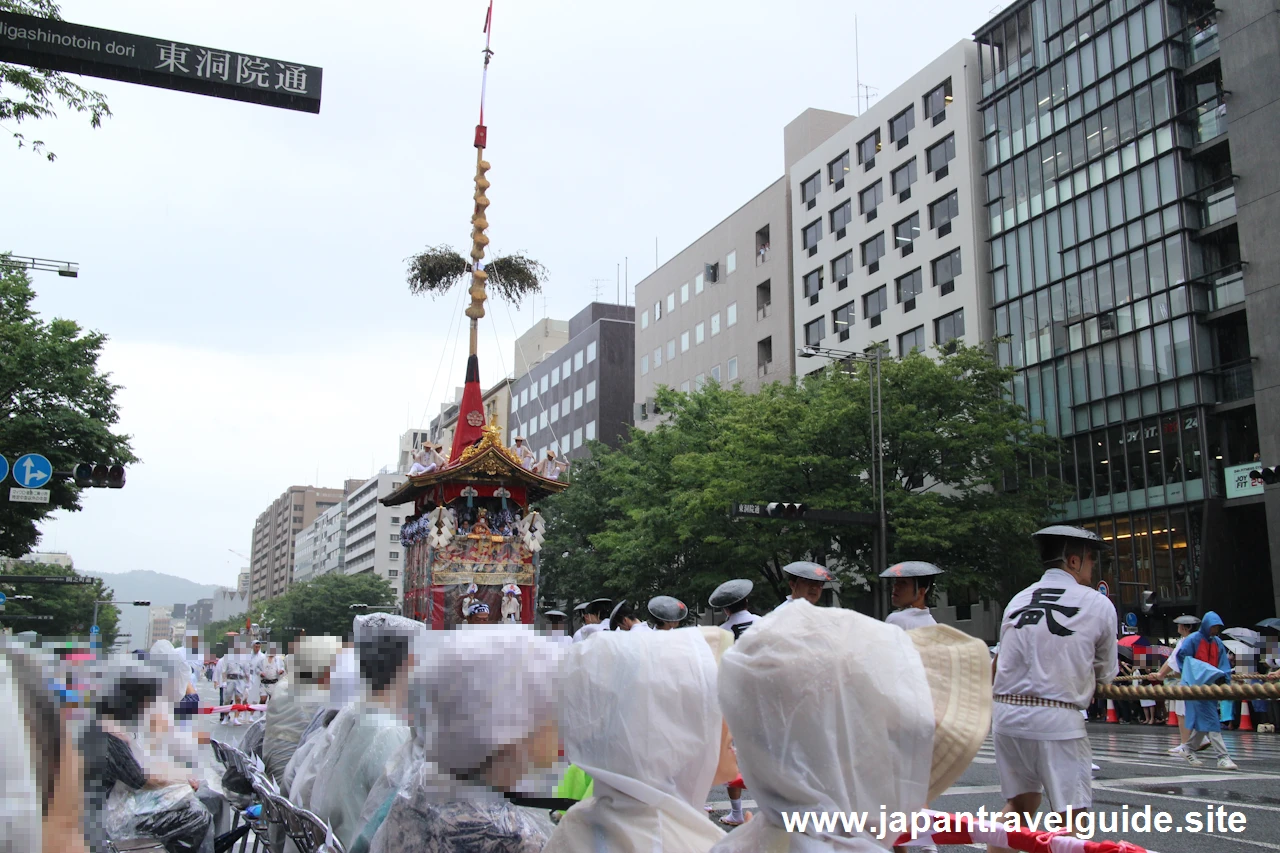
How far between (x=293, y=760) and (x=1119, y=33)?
36.6 metres

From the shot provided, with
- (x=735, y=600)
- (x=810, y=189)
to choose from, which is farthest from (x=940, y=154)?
(x=735, y=600)

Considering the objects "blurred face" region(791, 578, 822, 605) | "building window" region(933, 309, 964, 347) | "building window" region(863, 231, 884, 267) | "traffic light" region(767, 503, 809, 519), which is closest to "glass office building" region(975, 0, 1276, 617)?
"building window" region(933, 309, 964, 347)

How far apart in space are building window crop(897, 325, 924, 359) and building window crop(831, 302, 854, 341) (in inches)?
124

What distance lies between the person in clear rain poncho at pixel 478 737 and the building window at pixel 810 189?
Answer: 153 ft

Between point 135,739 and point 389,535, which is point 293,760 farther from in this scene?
point 389,535

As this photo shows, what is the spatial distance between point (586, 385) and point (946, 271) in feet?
114

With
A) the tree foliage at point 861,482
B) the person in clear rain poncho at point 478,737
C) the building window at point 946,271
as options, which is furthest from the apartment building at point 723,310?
Result: the person in clear rain poncho at point 478,737

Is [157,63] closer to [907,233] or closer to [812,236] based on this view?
[907,233]

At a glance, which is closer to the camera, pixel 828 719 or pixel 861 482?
pixel 828 719

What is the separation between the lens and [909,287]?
41.3m

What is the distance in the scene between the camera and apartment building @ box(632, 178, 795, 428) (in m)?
49.5

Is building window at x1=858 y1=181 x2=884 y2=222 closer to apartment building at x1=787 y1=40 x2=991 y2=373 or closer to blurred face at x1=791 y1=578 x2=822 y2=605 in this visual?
apartment building at x1=787 y1=40 x2=991 y2=373

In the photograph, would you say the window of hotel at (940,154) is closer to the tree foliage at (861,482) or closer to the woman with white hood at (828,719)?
the tree foliage at (861,482)

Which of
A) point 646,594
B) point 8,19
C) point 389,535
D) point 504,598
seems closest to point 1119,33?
point 646,594
